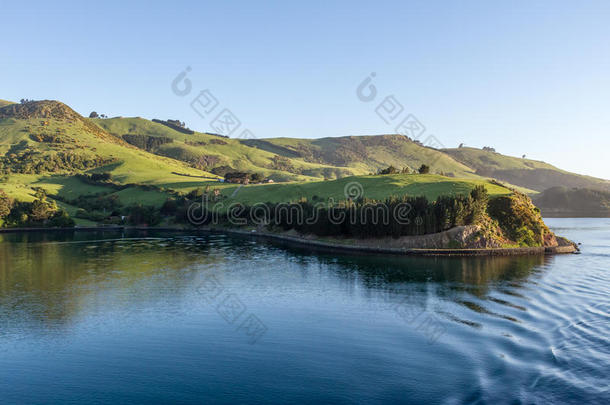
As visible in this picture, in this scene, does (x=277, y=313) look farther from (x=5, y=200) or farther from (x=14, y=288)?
(x=5, y=200)

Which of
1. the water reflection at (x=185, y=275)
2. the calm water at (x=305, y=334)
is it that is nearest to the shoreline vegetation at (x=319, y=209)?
the water reflection at (x=185, y=275)

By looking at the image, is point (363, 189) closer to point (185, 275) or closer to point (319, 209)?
point (319, 209)

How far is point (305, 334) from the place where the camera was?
33.3 meters

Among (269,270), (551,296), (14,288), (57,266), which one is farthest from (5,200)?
(551,296)

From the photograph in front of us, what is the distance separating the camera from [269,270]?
63.9 m

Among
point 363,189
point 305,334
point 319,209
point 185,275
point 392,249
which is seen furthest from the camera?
point 363,189

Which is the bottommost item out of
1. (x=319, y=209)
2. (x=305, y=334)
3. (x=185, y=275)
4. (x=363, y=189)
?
(x=305, y=334)

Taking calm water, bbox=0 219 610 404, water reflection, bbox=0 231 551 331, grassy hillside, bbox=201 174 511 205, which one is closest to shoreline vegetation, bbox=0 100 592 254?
grassy hillside, bbox=201 174 511 205

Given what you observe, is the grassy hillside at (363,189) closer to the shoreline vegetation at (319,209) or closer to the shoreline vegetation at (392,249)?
the shoreline vegetation at (319,209)

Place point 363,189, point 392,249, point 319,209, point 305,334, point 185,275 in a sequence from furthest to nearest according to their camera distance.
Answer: point 363,189 → point 319,209 → point 392,249 → point 185,275 → point 305,334

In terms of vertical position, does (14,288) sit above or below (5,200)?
below

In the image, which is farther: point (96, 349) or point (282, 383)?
point (96, 349)

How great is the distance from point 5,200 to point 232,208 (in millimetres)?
72864

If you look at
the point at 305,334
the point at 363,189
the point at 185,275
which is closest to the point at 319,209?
the point at 363,189
